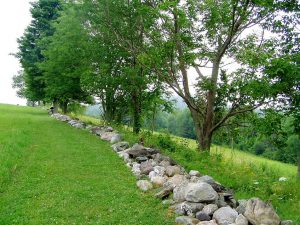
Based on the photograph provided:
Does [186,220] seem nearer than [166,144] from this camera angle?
Yes

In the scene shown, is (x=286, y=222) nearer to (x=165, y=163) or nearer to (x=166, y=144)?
(x=165, y=163)

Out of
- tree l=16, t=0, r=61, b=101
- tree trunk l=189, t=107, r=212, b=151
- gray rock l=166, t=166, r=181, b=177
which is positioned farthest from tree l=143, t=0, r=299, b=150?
tree l=16, t=0, r=61, b=101

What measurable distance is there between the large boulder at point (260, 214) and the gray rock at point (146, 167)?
15.6 feet

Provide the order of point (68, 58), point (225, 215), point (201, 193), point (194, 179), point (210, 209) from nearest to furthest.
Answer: point (225, 215)
point (210, 209)
point (201, 193)
point (194, 179)
point (68, 58)

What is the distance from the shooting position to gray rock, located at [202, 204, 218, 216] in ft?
26.0

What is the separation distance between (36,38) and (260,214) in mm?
39839

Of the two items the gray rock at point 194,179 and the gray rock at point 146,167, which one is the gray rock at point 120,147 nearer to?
the gray rock at point 146,167

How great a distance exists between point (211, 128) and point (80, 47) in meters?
13.4

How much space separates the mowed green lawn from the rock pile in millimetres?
389

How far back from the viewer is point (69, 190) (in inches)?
387

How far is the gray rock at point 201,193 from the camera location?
8398mm

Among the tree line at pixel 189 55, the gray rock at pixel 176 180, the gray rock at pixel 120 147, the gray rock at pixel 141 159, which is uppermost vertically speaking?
the tree line at pixel 189 55

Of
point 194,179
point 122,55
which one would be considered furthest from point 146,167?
point 122,55

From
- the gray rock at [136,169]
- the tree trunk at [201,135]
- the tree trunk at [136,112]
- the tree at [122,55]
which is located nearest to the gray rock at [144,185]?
the gray rock at [136,169]
